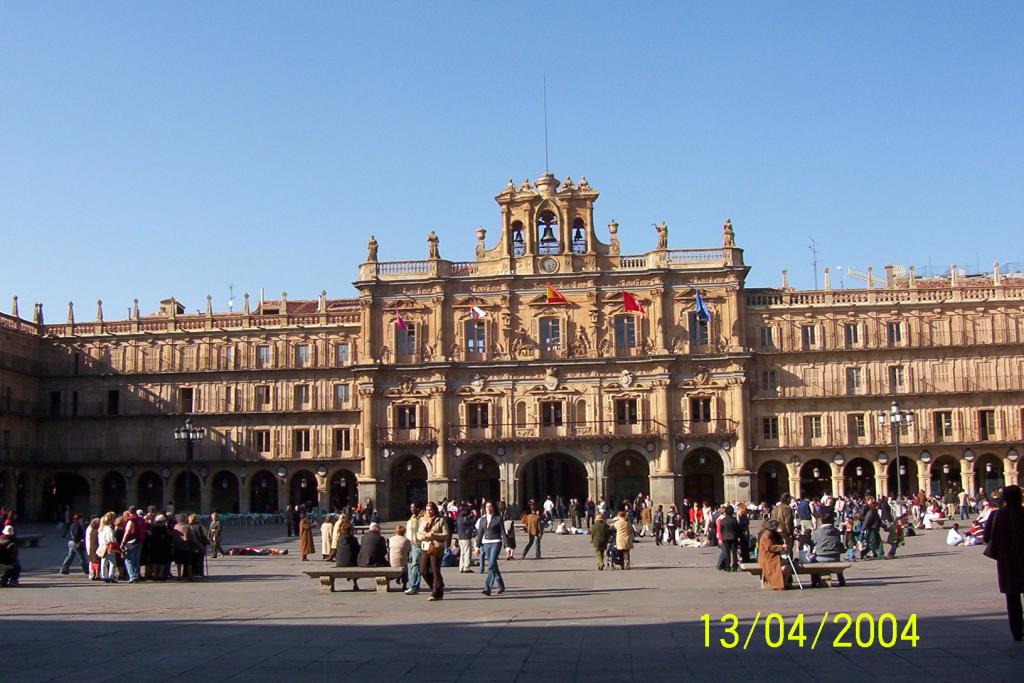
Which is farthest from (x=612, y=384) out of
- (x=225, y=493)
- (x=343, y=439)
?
(x=225, y=493)

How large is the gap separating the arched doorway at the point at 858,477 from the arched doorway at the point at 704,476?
7195mm

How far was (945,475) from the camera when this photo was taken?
68.7m

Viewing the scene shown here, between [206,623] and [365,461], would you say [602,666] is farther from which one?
[365,461]

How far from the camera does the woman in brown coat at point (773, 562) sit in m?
23.8

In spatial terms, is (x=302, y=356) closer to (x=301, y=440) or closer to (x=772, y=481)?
(x=301, y=440)

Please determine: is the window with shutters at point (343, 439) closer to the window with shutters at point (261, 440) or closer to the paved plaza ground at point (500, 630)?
the window with shutters at point (261, 440)

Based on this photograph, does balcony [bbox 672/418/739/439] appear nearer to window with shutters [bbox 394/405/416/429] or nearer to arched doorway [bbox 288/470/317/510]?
window with shutters [bbox 394/405/416/429]

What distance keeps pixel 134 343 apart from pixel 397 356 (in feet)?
57.0

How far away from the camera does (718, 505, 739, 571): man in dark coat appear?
29641 millimetres

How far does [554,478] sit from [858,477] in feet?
59.0

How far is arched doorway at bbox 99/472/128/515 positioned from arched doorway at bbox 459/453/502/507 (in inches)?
846

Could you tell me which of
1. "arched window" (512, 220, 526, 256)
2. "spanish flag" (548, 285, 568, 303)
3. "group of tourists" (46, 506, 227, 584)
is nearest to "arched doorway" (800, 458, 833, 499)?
"spanish flag" (548, 285, 568, 303)

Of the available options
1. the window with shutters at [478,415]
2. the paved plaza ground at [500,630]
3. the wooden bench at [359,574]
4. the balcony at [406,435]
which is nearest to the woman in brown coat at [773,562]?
the paved plaza ground at [500,630]

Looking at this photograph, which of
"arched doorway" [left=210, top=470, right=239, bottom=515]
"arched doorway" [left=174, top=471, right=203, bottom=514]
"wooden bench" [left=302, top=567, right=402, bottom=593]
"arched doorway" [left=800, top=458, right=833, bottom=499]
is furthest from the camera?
"arched doorway" [left=210, top=470, right=239, bottom=515]
